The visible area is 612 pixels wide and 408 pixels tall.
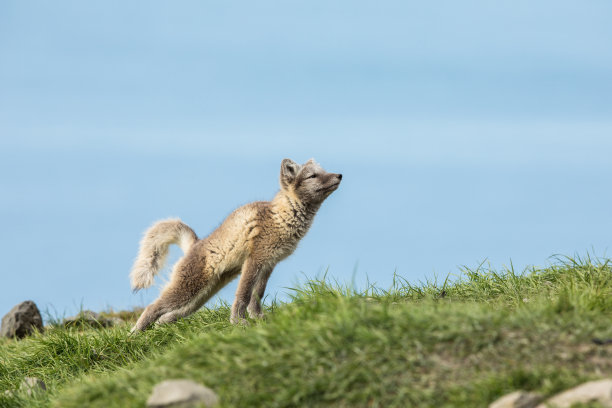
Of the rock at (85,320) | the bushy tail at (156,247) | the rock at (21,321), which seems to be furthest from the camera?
the rock at (21,321)

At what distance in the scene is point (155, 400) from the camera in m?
4.70

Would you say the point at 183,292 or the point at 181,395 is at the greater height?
the point at 183,292

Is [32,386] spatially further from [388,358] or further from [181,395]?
[388,358]

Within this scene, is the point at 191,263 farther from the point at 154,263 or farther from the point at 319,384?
the point at 319,384

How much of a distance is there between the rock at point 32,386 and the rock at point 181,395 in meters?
3.06

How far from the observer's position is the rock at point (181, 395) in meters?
4.62

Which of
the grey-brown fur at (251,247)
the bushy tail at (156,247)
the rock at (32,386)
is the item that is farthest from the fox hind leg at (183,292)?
the rock at (32,386)

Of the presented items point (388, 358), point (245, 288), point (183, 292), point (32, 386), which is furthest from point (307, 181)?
point (32, 386)

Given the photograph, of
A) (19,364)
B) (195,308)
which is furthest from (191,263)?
(19,364)

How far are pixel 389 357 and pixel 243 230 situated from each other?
3693 millimetres

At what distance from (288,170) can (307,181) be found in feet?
0.93

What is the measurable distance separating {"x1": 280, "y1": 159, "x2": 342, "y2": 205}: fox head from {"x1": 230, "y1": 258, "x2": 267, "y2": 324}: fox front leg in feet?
3.41

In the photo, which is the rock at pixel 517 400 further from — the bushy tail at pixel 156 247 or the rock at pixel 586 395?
the bushy tail at pixel 156 247

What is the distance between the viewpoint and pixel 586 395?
4.50 meters
